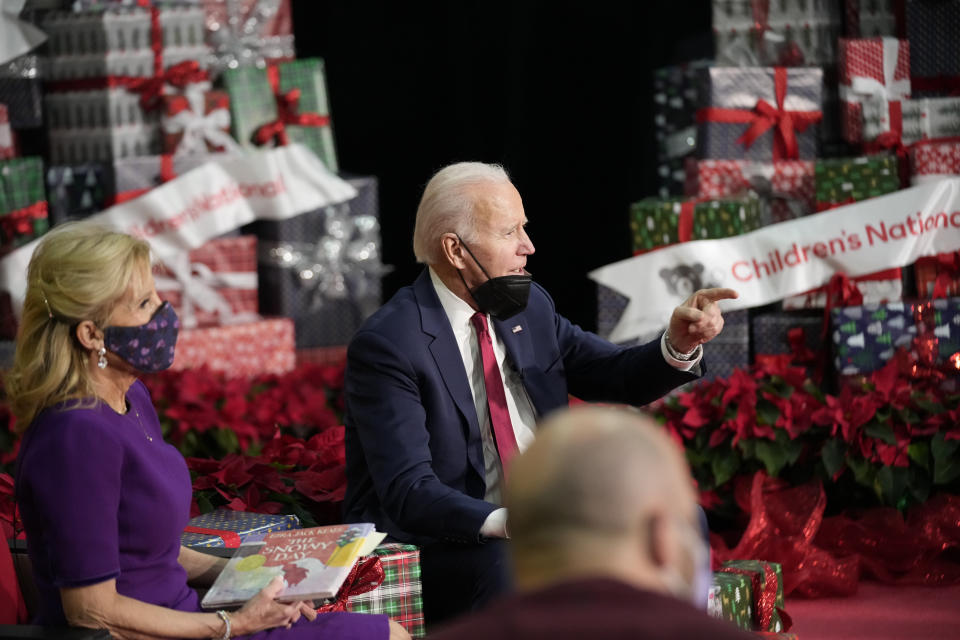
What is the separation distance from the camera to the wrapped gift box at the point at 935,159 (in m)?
4.76

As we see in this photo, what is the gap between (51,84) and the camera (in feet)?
18.7

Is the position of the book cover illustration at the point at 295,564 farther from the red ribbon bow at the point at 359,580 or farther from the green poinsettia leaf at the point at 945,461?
the green poinsettia leaf at the point at 945,461

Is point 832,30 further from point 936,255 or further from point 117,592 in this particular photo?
point 117,592

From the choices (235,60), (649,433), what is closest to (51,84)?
(235,60)

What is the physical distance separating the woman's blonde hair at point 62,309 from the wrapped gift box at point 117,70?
3239 millimetres

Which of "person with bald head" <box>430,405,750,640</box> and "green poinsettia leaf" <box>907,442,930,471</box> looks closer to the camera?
"person with bald head" <box>430,405,750,640</box>

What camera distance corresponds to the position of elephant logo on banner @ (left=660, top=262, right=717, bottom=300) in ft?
15.6

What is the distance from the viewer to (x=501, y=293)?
3188 millimetres

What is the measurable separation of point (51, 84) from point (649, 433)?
487cm

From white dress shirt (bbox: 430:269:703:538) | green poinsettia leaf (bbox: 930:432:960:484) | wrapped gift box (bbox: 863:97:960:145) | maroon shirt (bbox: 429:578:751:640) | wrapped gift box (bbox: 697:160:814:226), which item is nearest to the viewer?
maroon shirt (bbox: 429:578:751:640)

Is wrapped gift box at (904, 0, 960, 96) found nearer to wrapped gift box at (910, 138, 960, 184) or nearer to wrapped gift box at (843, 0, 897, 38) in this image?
wrapped gift box at (843, 0, 897, 38)

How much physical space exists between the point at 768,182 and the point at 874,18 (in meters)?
0.78

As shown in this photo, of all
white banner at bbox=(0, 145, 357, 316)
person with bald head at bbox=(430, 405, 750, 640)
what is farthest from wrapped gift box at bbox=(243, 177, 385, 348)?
person with bald head at bbox=(430, 405, 750, 640)

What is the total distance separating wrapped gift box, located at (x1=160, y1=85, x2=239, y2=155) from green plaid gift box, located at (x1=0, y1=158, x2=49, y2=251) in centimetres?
54
